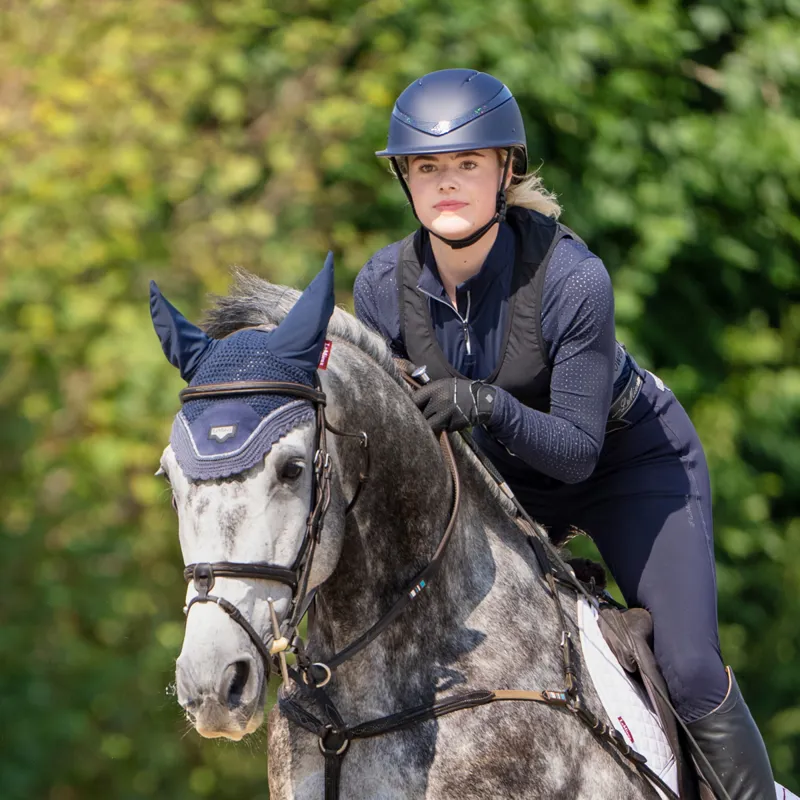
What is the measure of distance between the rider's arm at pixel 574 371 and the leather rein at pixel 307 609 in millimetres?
205

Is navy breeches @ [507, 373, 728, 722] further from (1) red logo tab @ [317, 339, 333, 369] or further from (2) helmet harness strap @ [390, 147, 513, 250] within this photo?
(1) red logo tab @ [317, 339, 333, 369]

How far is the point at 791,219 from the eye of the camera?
7.30 m

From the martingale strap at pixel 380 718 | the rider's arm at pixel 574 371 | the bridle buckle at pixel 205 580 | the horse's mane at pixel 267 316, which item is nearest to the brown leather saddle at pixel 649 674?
the martingale strap at pixel 380 718

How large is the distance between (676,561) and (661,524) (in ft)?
0.37

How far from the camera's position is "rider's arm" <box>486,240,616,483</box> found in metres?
2.95

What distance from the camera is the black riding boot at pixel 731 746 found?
3.19 m

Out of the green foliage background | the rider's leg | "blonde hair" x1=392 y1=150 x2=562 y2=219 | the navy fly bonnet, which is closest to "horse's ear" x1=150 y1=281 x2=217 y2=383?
the navy fly bonnet

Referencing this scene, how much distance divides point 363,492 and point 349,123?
356cm

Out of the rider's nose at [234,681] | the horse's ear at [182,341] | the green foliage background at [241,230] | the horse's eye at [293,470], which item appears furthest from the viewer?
the green foliage background at [241,230]

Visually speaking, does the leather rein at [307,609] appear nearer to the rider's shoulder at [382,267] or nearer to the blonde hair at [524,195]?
the rider's shoulder at [382,267]

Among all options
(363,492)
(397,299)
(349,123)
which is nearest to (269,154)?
(349,123)

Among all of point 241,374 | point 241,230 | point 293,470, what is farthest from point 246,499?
point 241,230

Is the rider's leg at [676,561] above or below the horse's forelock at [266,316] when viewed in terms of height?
below

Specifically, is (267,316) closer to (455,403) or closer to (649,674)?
(455,403)
